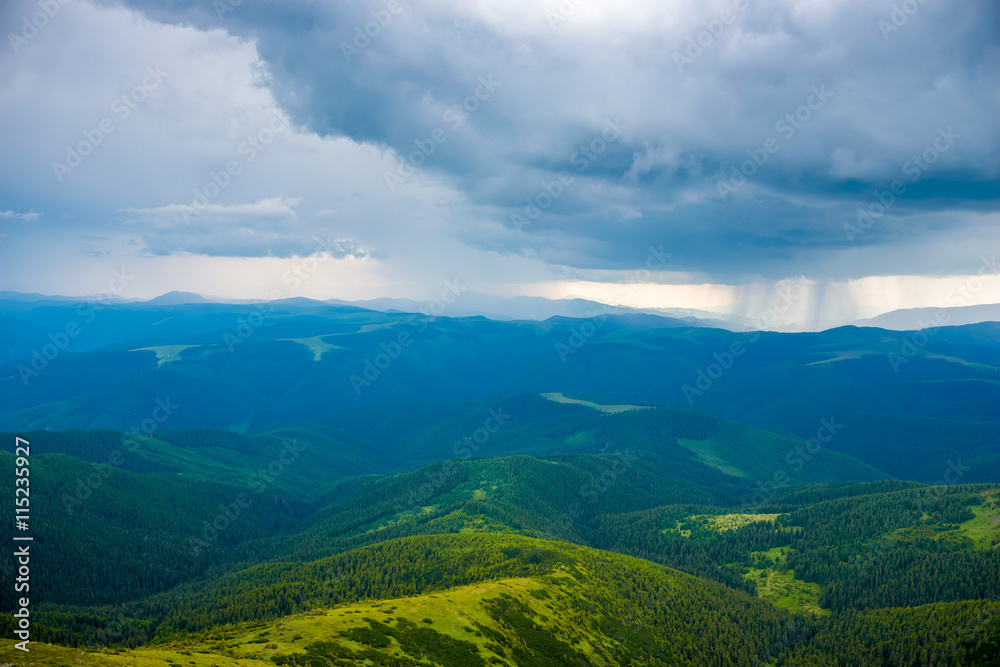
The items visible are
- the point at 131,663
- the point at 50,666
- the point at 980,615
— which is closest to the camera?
the point at 50,666

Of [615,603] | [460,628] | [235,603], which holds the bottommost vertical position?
[235,603]

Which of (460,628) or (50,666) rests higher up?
(50,666)

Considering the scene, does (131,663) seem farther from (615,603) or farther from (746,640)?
(746,640)

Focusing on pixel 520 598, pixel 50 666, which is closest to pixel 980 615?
pixel 520 598

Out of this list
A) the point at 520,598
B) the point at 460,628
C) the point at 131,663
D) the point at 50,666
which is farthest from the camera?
the point at 520,598

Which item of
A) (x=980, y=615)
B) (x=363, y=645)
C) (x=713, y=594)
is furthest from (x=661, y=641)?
(x=363, y=645)

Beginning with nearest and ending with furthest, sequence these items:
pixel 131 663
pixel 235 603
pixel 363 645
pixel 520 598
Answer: pixel 131 663
pixel 363 645
pixel 520 598
pixel 235 603

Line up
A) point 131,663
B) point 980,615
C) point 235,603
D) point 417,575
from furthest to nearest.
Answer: point 417,575 → point 235,603 → point 980,615 → point 131,663

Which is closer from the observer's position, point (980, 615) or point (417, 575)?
point (980, 615)

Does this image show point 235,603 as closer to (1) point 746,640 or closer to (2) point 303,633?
(2) point 303,633
